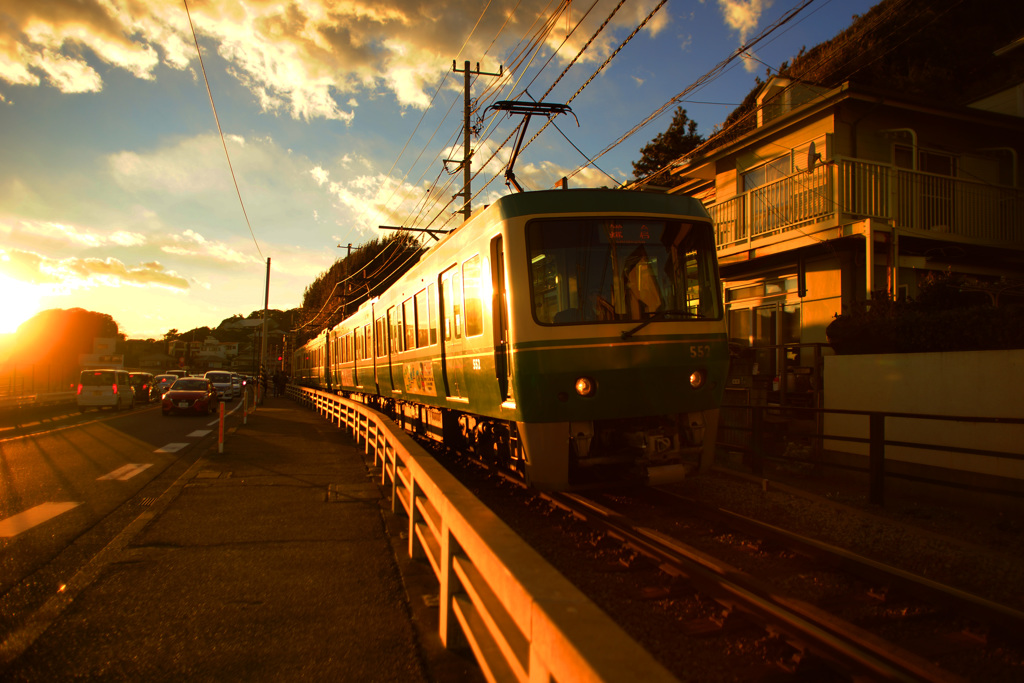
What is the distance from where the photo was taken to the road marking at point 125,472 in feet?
30.9

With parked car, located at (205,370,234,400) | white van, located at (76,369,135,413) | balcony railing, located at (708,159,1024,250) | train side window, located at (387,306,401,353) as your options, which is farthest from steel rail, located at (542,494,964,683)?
parked car, located at (205,370,234,400)

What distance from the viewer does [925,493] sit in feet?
25.9

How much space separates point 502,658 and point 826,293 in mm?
12669

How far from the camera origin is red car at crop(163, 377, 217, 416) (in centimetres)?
2305

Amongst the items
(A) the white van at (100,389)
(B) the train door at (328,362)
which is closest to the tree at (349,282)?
(B) the train door at (328,362)

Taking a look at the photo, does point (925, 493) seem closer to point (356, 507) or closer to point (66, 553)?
point (356, 507)

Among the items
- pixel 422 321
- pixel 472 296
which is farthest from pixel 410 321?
pixel 472 296

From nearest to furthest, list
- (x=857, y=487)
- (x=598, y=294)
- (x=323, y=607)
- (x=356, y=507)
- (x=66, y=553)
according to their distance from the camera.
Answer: (x=323, y=607)
(x=66, y=553)
(x=598, y=294)
(x=356, y=507)
(x=857, y=487)

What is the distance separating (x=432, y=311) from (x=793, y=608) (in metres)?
6.84

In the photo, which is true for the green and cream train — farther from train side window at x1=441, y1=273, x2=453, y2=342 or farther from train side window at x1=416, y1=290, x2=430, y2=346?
train side window at x1=416, y1=290, x2=430, y2=346

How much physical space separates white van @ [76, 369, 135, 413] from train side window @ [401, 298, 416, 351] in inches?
724

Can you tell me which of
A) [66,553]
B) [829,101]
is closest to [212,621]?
[66,553]

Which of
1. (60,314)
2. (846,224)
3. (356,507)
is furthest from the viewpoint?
(60,314)

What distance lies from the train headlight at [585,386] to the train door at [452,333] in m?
2.27
